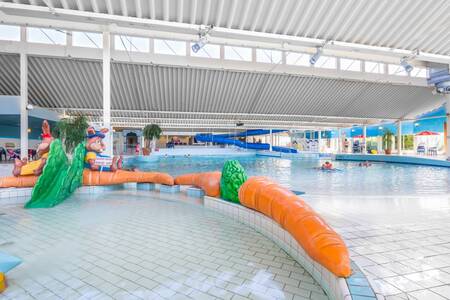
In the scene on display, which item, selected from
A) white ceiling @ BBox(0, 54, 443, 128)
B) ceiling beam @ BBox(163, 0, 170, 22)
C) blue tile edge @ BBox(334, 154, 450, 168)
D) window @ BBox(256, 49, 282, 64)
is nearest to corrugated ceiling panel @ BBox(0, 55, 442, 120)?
white ceiling @ BBox(0, 54, 443, 128)

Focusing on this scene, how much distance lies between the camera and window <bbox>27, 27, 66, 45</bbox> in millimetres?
9547

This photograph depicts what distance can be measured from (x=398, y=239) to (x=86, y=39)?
11.5 metres

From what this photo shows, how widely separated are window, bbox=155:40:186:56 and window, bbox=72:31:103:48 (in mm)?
2245

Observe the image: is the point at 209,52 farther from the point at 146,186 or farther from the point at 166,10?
the point at 146,186

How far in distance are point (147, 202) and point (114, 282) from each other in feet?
10.6

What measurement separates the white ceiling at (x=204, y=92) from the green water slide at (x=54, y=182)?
655 cm

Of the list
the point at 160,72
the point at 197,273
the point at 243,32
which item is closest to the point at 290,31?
the point at 243,32

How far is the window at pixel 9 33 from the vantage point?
9.27 meters

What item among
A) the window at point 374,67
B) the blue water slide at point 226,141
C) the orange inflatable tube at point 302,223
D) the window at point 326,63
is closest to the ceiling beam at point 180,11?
the orange inflatable tube at point 302,223

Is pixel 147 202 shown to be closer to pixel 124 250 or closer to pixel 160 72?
pixel 124 250

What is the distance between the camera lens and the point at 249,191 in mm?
3609

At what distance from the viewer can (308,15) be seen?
529 centimetres

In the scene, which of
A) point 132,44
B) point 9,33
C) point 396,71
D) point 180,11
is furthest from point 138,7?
point 396,71

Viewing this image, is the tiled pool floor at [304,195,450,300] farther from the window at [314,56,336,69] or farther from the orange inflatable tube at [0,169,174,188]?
the window at [314,56,336,69]
